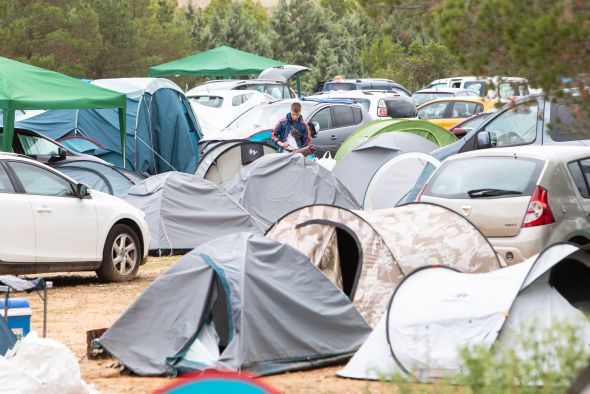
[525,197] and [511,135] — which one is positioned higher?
[525,197]

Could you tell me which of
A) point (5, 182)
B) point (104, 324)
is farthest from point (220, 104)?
point (104, 324)

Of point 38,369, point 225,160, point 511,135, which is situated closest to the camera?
point 38,369

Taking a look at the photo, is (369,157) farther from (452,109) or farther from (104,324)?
(452,109)

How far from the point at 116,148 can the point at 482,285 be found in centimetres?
1538

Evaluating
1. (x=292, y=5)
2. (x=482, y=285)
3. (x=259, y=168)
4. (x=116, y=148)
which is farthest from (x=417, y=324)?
(x=292, y=5)

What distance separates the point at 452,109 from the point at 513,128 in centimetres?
1211

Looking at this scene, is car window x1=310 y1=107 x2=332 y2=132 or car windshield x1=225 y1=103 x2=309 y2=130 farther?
car window x1=310 y1=107 x2=332 y2=132

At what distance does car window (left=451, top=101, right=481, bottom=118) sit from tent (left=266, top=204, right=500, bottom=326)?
58.6ft

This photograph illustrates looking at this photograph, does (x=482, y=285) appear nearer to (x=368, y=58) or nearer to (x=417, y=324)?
(x=417, y=324)

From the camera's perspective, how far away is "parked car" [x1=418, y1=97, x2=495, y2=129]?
92.2ft

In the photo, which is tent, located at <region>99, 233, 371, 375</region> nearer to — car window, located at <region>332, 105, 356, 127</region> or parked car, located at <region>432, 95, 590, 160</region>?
parked car, located at <region>432, 95, 590, 160</region>

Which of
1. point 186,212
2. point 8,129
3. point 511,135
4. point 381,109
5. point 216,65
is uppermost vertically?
point 511,135

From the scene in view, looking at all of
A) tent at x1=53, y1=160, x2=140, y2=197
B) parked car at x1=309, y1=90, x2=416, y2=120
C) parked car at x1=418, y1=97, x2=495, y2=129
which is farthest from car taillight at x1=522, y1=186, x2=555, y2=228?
parked car at x1=309, y1=90, x2=416, y2=120

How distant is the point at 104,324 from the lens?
11094 millimetres
